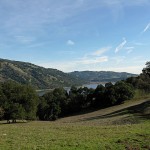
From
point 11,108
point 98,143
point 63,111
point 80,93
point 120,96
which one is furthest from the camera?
point 80,93

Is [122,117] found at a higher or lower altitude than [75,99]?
lower

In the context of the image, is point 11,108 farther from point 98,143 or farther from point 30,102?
point 98,143

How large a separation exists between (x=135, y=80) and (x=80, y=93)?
2572 centimetres

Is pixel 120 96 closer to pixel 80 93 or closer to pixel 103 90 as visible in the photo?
pixel 103 90

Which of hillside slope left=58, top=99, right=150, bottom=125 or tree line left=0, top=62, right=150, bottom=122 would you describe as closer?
hillside slope left=58, top=99, right=150, bottom=125

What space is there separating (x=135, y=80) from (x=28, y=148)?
11151 cm

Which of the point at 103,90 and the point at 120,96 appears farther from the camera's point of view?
the point at 103,90

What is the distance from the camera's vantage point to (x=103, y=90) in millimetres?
112938

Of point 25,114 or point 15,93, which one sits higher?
point 15,93

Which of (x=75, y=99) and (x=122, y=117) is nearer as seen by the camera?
(x=122, y=117)

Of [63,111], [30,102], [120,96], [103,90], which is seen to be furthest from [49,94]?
[30,102]

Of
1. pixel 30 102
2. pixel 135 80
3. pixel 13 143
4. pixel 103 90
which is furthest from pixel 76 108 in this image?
pixel 13 143

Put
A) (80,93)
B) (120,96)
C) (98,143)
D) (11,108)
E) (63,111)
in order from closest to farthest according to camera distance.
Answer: (98,143) < (11,108) < (120,96) < (63,111) < (80,93)

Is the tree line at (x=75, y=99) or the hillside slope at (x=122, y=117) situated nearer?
the hillside slope at (x=122, y=117)
